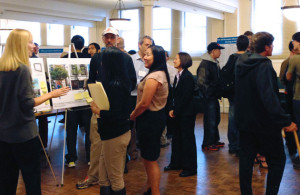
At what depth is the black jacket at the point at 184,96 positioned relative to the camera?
13.6ft

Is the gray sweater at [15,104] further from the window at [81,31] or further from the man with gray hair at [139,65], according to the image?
the window at [81,31]

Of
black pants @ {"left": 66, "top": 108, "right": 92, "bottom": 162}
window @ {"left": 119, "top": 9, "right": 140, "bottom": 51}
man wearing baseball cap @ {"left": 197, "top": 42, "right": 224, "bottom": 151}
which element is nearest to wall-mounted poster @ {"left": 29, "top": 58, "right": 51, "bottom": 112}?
black pants @ {"left": 66, "top": 108, "right": 92, "bottom": 162}

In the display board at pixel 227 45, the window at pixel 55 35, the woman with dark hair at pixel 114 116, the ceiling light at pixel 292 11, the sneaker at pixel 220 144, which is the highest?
the window at pixel 55 35

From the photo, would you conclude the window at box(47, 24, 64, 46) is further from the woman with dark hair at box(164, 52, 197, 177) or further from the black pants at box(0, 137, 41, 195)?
the black pants at box(0, 137, 41, 195)

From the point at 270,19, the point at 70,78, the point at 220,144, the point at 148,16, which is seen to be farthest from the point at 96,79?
the point at 270,19

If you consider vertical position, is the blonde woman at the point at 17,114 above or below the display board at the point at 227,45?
below

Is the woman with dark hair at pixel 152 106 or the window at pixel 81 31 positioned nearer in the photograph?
the woman with dark hair at pixel 152 106

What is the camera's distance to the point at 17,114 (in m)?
2.35

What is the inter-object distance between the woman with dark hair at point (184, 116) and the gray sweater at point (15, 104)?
84.0 inches

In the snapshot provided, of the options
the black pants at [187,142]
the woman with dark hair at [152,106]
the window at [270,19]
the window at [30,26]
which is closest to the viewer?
the woman with dark hair at [152,106]

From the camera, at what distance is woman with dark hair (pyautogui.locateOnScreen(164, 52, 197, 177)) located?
13.7ft

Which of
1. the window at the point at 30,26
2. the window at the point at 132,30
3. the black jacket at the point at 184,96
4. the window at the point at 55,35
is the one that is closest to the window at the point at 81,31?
the window at the point at 55,35

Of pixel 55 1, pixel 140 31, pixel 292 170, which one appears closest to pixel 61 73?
pixel 292 170

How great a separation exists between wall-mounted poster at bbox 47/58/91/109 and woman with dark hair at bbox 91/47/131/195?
124 centimetres
